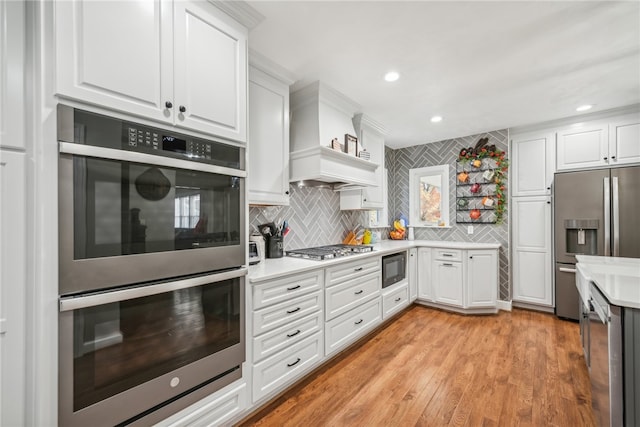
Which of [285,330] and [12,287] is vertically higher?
[12,287]

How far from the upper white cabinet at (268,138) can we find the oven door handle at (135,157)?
621mm

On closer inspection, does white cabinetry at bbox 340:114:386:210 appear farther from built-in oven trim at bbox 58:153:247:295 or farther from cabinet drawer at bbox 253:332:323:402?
built-in oven trim at bbox 58:153:247:295

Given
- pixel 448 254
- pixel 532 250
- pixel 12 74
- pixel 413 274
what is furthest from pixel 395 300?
pixel 12 74

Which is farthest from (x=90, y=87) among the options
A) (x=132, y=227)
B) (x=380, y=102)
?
(x=380, y=102)

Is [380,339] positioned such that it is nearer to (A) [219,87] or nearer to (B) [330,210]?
→ (B) [330,210]

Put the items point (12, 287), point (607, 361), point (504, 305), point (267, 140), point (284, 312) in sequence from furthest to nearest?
1. point (504, 305)
2. point (267, 140)
3. point (284, 312)
4. point (607, 361)
5. point (12, 287)

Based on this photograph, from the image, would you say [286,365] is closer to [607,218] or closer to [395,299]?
[395,299]

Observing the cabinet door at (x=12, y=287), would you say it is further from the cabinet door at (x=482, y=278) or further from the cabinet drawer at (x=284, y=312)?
the cabinet door at (x=482, y=278)

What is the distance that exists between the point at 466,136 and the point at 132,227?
4394mm

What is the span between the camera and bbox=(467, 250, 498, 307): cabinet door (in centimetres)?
351

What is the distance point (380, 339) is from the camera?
2.89 metres

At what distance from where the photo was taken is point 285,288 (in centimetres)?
190

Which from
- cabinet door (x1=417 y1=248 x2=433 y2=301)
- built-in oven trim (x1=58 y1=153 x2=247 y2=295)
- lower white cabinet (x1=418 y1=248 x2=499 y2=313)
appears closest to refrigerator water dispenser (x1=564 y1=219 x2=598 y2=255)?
lower white cabinet (x1=418 y1=248 x2=499 y2=313)

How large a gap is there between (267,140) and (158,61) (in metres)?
1.01
